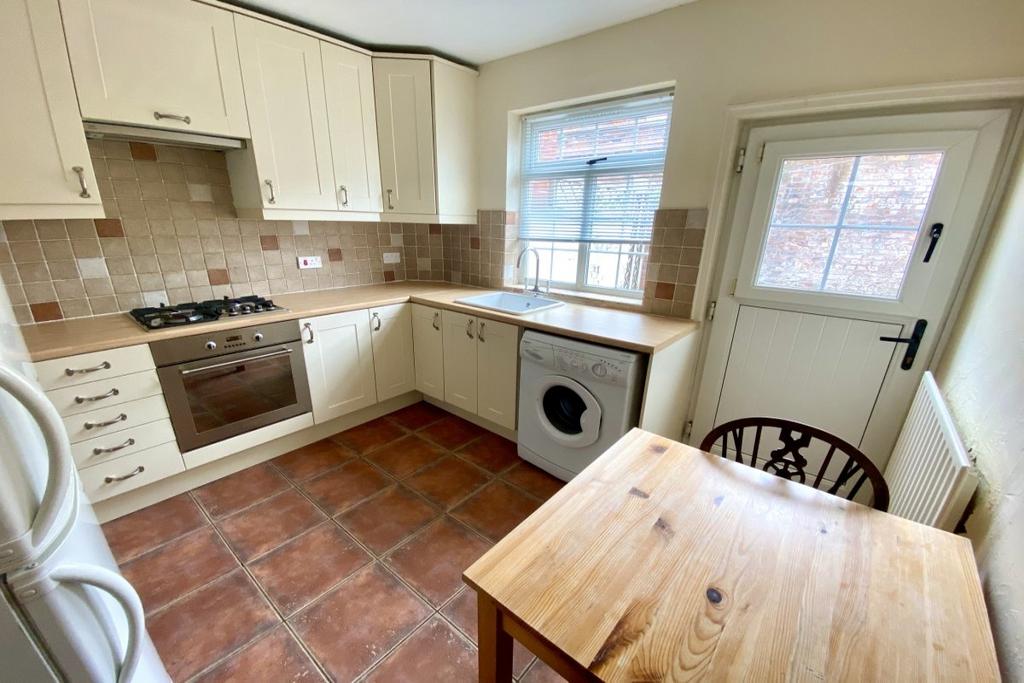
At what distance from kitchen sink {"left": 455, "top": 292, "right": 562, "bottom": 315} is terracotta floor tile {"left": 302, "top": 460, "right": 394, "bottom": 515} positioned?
1.13 metres

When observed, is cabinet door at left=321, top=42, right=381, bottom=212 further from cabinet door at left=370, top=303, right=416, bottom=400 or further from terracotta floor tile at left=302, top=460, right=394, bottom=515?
terracotta floor tile at left=302, top=460, right=394, bottom=515

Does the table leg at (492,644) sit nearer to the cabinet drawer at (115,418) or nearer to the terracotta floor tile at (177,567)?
the terracotta floor tile at (177,567)

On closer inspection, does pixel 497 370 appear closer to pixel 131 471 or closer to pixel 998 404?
pixel 131 471

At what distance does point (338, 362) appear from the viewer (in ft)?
7.80

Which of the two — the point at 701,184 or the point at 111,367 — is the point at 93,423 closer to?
the point at 111,367

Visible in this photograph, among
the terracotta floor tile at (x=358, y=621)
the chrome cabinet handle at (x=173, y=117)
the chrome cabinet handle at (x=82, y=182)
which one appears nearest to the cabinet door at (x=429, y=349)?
the terracotta floor tile at (x=358, y=621)

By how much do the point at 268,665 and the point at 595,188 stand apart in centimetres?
269

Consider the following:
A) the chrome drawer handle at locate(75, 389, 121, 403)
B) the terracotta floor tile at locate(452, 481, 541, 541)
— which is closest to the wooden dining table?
the terracotta floor tile at locate(452, 481, 541, 541)

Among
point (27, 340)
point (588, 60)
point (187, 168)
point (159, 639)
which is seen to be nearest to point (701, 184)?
point (588, 60)

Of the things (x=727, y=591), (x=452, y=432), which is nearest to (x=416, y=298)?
(x=452, y=432)

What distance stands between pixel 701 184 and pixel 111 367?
2808mm

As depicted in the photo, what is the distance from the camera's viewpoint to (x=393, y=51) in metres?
2.43

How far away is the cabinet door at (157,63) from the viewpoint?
157cm

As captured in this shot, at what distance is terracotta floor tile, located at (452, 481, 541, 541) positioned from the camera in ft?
6.00
